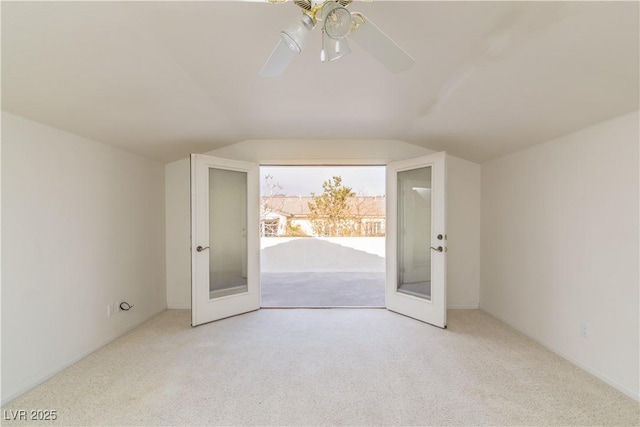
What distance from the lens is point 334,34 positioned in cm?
113

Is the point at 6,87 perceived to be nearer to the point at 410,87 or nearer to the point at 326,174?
the point at 410,87

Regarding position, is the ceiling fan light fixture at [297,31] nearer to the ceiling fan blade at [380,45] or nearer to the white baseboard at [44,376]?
the ceiling fan blade at [380,45]

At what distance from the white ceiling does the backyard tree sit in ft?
17.2

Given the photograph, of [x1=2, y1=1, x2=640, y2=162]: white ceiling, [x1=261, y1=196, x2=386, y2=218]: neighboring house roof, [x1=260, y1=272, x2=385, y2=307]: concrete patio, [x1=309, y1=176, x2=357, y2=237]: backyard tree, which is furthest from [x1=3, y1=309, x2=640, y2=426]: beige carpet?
[x1=261, y1=196, x2=386, y2=218]: neighboring house roof

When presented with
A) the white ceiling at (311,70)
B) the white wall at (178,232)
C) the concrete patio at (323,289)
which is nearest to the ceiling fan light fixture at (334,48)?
the white ceiling at (311,70)

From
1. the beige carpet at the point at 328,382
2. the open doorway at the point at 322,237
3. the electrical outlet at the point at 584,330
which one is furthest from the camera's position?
the open doorway at the point at 322,237

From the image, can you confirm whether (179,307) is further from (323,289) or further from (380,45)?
(380,45)

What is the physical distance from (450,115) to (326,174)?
566 centimetres

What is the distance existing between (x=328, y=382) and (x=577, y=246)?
2347 mm

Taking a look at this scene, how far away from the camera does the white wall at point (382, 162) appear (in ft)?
12.4

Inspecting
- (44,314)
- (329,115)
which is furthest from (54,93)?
(329,115)

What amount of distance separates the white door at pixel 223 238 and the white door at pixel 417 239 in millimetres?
1800

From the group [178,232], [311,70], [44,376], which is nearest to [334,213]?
[178,232]

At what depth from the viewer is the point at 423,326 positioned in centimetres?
322
